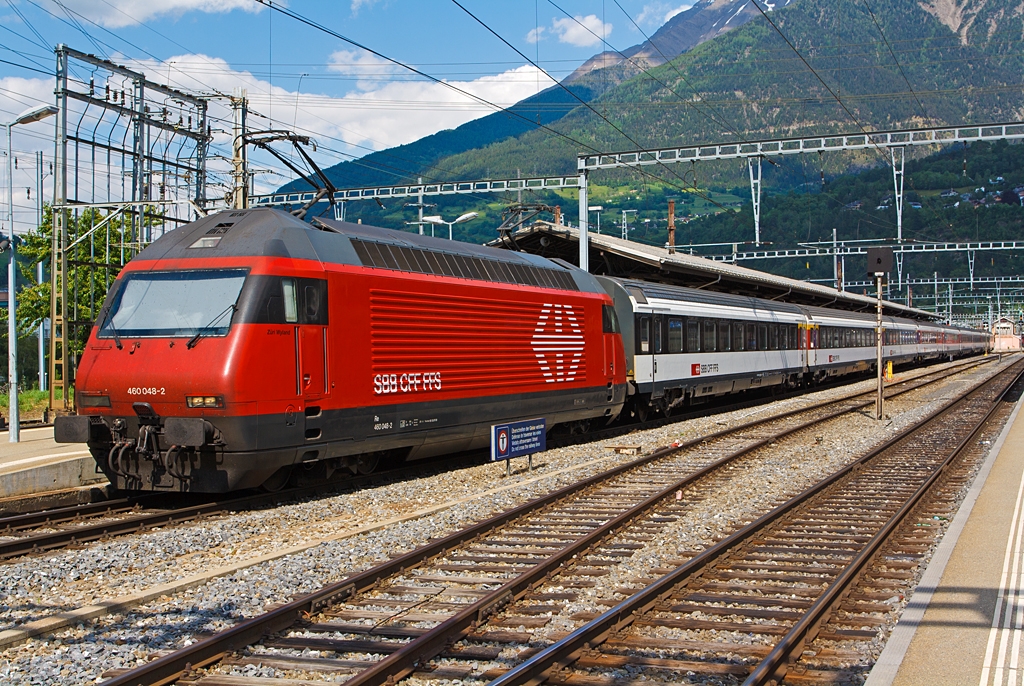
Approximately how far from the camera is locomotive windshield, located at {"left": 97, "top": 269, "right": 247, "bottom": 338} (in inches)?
432

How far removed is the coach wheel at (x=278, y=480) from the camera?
1220 cm

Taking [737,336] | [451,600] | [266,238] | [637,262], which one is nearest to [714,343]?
[737,336]

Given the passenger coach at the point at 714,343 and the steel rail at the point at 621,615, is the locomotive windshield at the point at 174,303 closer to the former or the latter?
the steel rail at the point at 621,615

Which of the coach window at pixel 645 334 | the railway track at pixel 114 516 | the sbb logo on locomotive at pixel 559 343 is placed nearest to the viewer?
the railway track at pixel 114 516

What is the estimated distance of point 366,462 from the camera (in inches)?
529

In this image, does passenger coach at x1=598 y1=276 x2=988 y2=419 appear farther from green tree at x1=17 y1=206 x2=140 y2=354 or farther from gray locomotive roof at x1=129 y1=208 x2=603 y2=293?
green tree at x1=17 y1=206 x2=140 y2=354

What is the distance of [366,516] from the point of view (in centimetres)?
1120

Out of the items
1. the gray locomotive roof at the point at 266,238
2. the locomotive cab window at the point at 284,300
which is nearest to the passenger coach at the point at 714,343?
the gray locomotive roof at the point at 266,238

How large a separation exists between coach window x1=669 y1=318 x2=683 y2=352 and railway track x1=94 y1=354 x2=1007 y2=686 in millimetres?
10341

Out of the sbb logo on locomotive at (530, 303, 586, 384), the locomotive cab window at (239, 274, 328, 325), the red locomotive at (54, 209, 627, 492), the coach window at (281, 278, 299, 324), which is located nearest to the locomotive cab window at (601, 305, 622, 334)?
the sbb logo on locomotive at (530, 303, 586, 384)

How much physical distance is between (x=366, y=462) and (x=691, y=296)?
45.6 feet

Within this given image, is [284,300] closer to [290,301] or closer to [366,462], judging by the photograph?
[290,301]

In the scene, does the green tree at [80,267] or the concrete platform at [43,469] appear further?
the green tree at [80,267]

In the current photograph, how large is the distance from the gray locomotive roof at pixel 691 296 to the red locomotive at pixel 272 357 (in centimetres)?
820
